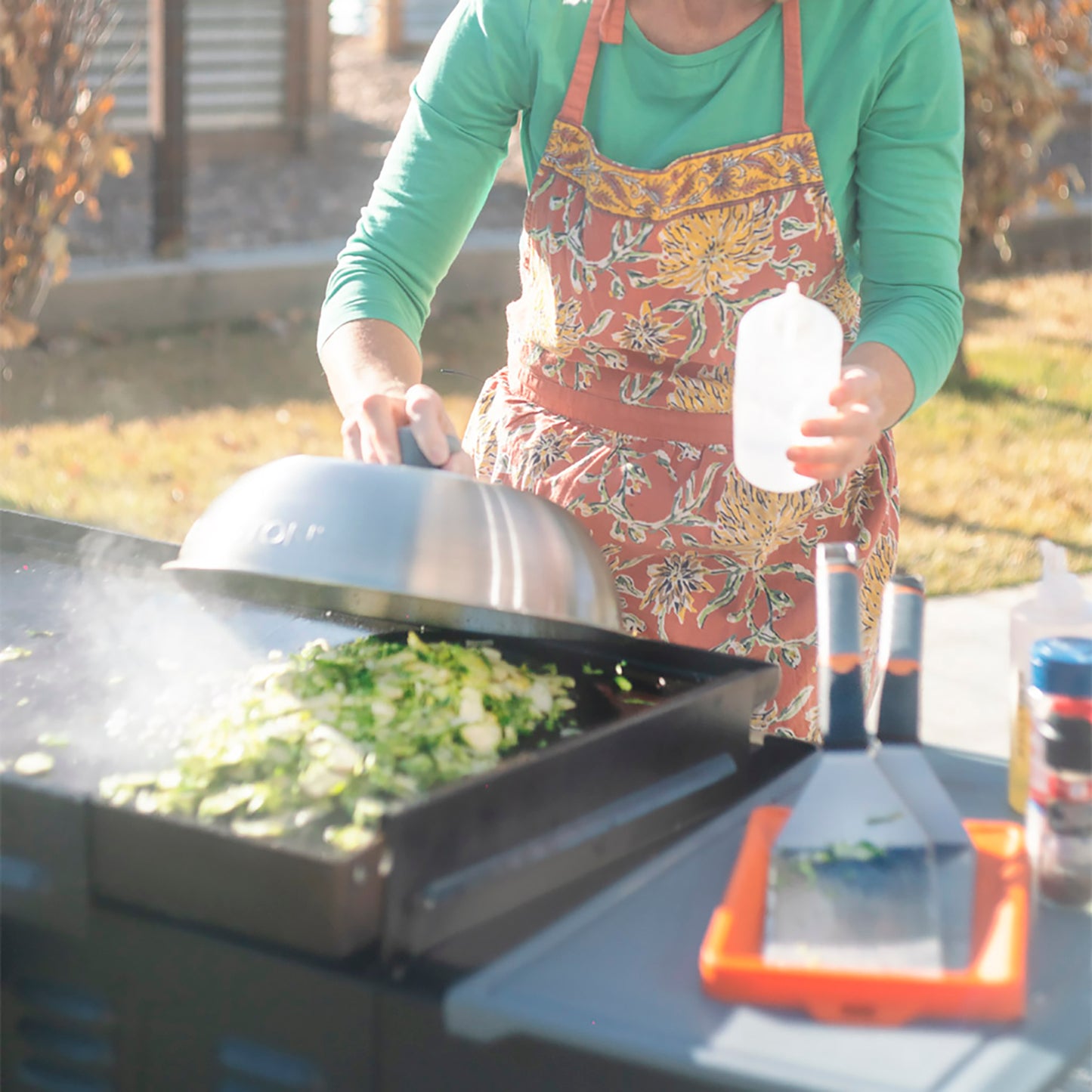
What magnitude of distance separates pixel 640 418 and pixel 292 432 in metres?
4.04

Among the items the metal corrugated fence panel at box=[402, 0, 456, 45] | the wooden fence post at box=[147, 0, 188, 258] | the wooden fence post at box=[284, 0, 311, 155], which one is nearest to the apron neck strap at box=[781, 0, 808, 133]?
the wooden fence post at box=[147, 0, 188, 258]

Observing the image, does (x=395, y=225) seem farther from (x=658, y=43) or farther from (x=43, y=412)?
(x=43, y=412)

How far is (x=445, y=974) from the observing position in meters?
1.22

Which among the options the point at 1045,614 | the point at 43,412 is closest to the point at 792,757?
the point at 1045,614

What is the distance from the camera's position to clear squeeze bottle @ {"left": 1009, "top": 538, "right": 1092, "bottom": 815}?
1.46 metres

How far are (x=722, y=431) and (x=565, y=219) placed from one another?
0.34 meters

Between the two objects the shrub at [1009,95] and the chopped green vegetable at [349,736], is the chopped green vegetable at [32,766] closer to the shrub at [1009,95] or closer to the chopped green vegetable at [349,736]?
the chopped green vegetable at [349,736]

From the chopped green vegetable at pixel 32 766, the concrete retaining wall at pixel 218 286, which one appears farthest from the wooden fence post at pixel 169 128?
the chopped green vegetable at pixel 32 766

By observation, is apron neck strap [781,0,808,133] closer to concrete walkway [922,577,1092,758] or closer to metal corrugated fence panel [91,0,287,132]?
concrete walkway [922,577,1092,758]

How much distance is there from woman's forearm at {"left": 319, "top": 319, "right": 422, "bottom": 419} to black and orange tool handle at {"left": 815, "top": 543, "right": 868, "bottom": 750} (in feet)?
1.94

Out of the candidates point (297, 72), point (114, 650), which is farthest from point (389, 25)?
point (114, 650)

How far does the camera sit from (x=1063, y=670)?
1.27 m

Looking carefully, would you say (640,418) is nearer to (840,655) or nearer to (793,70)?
(793,70)

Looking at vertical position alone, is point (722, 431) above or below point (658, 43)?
below
